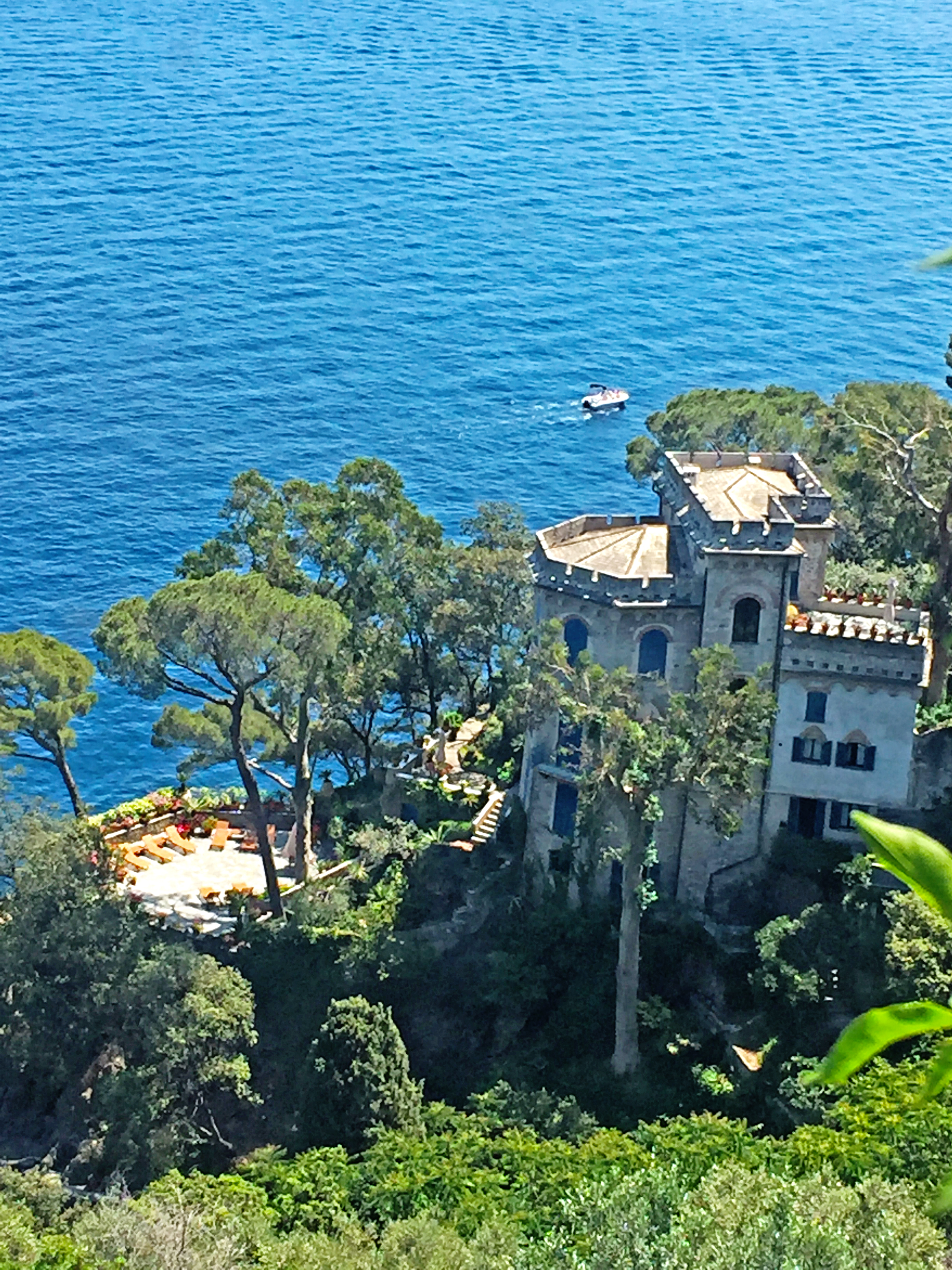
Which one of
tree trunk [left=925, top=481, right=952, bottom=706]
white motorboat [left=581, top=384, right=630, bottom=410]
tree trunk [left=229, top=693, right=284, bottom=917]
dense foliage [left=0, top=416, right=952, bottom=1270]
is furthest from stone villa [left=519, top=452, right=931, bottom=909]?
white motorboat [left=581, top=384, right=630, bottom=410]

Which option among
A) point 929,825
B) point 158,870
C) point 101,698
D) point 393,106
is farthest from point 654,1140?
point 393,106

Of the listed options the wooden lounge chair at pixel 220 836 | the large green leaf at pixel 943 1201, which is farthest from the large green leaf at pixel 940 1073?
the wooden lounge chair at pixel 220 836

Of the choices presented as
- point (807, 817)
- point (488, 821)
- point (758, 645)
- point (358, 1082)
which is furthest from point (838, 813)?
point (358, 1082)

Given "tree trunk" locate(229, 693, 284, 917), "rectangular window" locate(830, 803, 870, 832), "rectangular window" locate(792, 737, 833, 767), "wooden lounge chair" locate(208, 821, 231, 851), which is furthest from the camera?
"wooden lounge chair" locate(208, 821, 231, 851)

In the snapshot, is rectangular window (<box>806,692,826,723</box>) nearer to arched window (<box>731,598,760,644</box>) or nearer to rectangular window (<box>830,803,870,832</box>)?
arched window (<box>731,598,760,644</box>)

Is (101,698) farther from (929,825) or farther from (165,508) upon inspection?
(929,825)

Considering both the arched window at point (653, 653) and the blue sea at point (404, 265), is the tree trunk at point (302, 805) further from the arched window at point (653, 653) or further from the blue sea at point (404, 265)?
the blue sea at point (404, 265)
